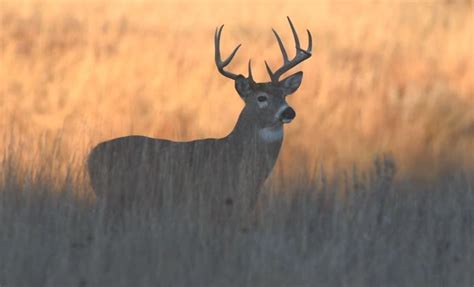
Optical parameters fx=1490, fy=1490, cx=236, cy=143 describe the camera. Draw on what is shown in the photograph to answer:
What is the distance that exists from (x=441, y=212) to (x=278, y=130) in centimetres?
167

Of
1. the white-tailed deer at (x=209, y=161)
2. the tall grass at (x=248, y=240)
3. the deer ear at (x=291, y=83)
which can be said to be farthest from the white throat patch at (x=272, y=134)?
the tall grass at (x=248, y=240)

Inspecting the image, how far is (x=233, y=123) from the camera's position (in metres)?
12.5

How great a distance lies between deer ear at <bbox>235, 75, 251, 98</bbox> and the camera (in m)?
9.91

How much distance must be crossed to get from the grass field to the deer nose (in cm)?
36

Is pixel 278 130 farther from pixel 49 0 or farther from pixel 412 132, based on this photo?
pixel 49 0

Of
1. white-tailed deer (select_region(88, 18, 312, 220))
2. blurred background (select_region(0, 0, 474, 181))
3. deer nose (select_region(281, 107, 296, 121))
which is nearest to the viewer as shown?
white-tailed deer (select_region(88, 18, 312, 220))

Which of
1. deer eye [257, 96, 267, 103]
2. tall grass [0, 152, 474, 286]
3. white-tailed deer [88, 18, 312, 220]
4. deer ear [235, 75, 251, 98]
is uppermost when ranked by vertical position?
deer ear [235, 75, 251, 98]

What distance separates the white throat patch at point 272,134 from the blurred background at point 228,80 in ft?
1.14

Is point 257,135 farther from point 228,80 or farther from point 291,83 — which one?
point 228,80

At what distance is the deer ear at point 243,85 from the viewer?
9906mm

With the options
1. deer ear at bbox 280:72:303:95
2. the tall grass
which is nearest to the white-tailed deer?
deer ear at bbox 280:72:303:95

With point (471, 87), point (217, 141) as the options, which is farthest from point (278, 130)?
point (471, 87)

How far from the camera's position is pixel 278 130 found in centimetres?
980

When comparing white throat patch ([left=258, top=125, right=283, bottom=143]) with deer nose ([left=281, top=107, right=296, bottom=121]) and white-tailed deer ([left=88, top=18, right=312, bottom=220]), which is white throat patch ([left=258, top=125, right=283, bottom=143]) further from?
deer nose ([left=281, top=107, right=296, bottom=121])
